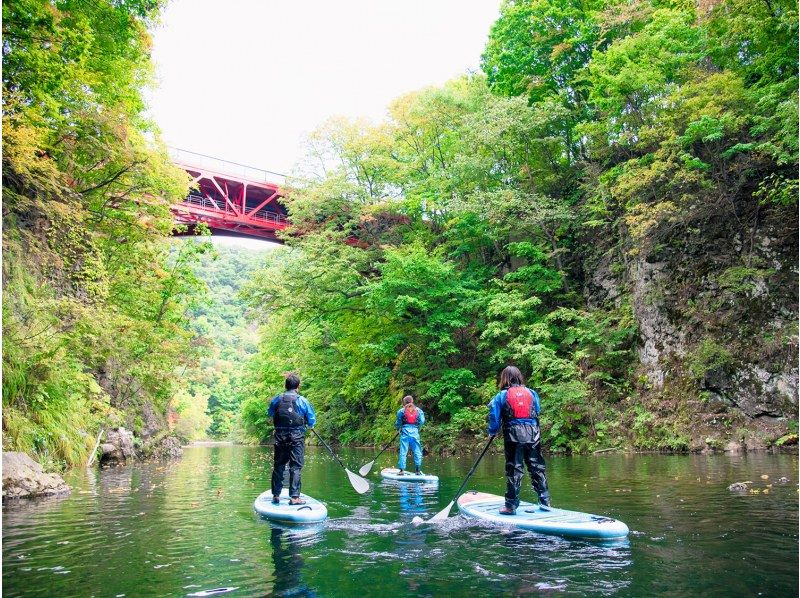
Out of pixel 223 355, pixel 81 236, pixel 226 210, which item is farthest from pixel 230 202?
pixel 223 355

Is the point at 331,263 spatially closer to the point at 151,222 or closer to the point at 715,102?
the point at 151,222

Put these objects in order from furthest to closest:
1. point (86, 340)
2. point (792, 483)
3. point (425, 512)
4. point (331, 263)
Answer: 1. point (331, 263)
2. point (86, 340)
3. point (792, 483)
4. point (425, 512)

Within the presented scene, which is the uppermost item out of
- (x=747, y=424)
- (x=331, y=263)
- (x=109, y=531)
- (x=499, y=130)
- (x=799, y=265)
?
(x=499, y=130)

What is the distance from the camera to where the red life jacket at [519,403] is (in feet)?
23.6

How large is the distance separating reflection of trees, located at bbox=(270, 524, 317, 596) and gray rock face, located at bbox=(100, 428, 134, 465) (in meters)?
12.7

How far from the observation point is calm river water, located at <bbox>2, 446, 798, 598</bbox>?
171 inches

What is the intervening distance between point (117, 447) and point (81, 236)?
633cm

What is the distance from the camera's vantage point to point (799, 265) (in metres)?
16.5

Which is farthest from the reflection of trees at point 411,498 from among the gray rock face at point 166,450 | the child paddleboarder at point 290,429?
the gray rock face at point 166,450

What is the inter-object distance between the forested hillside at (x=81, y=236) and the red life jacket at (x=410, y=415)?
22.3ft

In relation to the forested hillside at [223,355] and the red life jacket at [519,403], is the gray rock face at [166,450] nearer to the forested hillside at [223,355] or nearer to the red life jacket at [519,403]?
the red life jacket at [519,403]

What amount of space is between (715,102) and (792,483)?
11.3m

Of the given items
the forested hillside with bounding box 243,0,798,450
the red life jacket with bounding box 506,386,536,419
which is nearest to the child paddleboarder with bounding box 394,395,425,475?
the red life jacket with bounding box 506,386,536,419

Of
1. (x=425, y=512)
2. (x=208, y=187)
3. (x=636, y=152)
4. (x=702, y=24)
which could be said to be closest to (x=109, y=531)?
(x=425, y=512)
